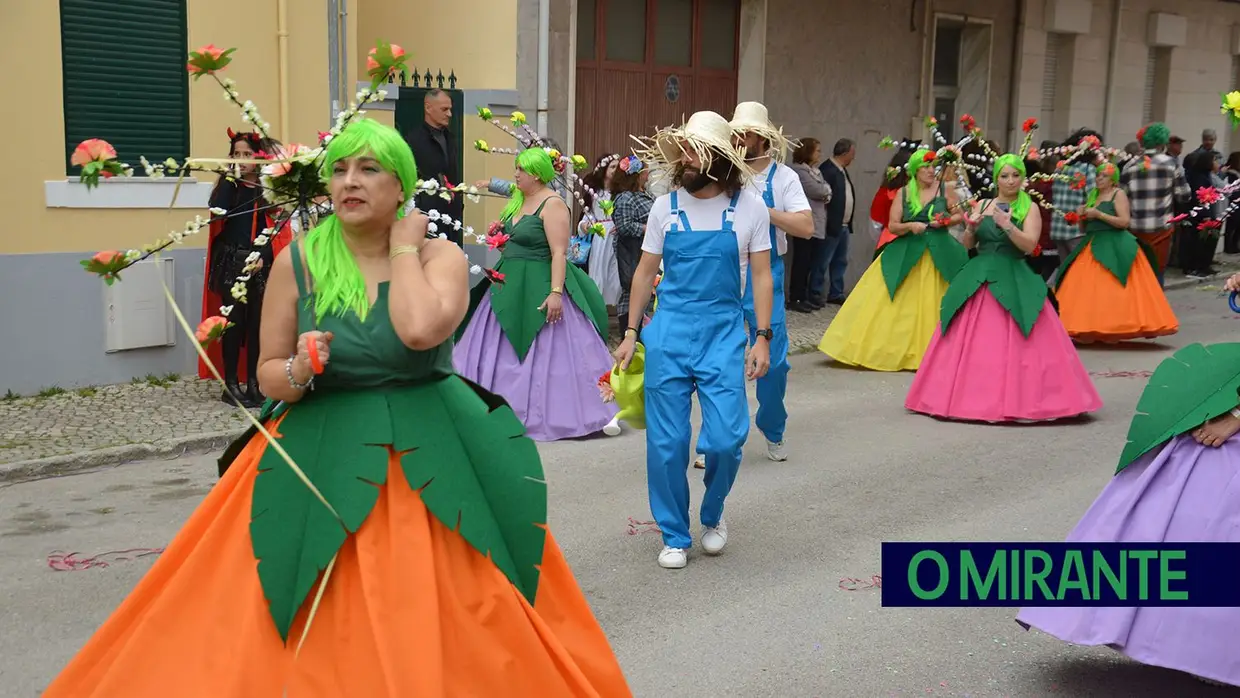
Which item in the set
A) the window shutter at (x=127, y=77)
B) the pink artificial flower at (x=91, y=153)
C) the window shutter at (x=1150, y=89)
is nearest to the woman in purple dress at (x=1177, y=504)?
the pink artificial flower at (x=91, y=153)

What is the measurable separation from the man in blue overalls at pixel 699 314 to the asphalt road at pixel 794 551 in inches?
16.2

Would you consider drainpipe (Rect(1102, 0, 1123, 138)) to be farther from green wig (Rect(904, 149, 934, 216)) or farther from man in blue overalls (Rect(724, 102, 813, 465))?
man in blue overalls (Rect(724, 102, 813, 465))

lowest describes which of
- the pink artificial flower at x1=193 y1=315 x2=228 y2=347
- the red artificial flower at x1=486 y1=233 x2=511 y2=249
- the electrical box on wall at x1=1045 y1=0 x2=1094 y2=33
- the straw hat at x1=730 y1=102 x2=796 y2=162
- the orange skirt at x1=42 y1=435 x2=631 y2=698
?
the orange skirt at x1=42 y1=435 x2=631 y2=698

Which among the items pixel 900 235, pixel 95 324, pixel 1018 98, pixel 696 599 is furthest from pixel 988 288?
pixel 1018 98

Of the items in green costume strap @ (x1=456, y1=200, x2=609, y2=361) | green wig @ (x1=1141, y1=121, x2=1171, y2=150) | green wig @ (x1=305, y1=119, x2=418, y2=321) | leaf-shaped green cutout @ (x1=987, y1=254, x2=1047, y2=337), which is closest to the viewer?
green wig @ (x1=305, y1=119, x2=418, y2=321)

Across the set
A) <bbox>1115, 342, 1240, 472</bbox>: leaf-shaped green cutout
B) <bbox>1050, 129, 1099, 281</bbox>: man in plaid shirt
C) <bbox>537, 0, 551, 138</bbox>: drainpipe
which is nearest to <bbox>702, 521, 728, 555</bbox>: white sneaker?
<bbox>1115, 342, 1240, 472</bbox>: leaf-shaped green cutout

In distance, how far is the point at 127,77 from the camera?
958 centimetres

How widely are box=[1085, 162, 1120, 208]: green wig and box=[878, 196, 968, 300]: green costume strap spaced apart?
79.2 inches

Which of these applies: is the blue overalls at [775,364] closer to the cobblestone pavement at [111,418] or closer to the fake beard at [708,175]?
the fake beard at [708,175]

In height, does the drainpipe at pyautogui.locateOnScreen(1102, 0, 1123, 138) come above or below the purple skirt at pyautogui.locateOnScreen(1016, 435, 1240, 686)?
above

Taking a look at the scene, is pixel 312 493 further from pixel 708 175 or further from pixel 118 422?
pixel 118 422

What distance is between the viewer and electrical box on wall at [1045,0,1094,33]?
19.4 m

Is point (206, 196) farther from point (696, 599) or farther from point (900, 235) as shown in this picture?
point (696, 599)

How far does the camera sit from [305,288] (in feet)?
11.4
